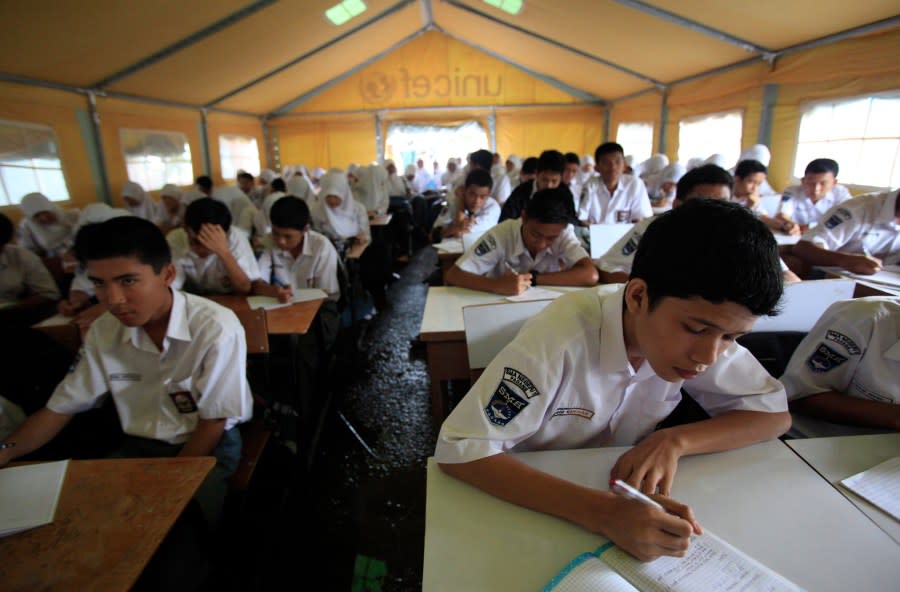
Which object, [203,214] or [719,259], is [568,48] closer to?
[203,214]

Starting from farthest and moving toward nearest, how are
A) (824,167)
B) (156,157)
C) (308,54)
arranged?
(308,54)
(156,157)
(824,167)

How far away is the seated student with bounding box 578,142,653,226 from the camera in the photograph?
12.3 feet

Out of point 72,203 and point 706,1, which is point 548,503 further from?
point 72,203

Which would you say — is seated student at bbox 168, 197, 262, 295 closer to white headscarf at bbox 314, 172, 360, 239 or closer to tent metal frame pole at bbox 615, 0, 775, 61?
white headscarf at bbox 314, 172, 360, 239

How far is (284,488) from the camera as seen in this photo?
5.66ft

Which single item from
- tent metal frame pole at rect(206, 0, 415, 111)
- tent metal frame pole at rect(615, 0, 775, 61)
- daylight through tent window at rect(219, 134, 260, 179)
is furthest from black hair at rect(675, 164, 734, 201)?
daylight through tent window at rect(219, 134, 260, 179)

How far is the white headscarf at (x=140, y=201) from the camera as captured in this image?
583 centimetres

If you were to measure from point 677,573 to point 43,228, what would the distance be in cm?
562

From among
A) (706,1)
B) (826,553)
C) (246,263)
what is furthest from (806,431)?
(706,1)

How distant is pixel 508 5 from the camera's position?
717cm

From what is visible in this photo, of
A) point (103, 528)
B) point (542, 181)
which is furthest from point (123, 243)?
point (542, 181)

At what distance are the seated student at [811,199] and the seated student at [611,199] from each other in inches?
36.5

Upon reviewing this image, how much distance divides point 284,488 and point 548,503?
1332 millimetres

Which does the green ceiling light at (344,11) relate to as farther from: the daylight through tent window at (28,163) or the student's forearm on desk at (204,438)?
the student's forearm on desk at (204,438)
